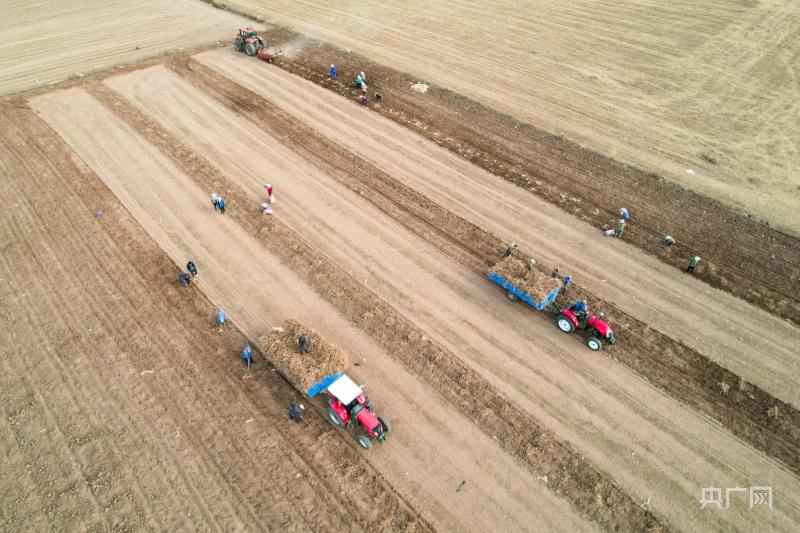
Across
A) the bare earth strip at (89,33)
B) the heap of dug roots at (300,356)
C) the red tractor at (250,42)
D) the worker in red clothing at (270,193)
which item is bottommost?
the heap of dug roots at (300,356)

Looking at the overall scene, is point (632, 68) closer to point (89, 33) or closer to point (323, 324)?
point (323, 324)

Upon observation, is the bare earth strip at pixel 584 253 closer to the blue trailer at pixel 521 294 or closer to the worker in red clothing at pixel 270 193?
the blue trailer at pixel 521 294

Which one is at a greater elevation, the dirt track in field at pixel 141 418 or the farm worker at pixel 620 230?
the farm worker at pixel 620 230

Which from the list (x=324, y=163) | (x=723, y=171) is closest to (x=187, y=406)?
(x=324, y=163)

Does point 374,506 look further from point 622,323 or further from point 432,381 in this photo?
point 622,323

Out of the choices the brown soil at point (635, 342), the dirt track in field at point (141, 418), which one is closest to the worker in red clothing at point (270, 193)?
the brown soil at point (635, 342)

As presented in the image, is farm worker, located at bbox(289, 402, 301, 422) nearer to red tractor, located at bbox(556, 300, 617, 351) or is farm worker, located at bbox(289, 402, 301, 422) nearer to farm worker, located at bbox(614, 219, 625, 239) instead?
red tractor, located at bbox(556, 300, 617, 351)

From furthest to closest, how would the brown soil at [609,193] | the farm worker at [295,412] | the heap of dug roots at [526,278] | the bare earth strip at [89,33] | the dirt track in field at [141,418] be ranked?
the bare earth strip at [89,33] < the brown soil at [609,193] < the heap of dug roots at [526,278] < the farm worker at [295,412] < the dirt track in field at [141,418]
